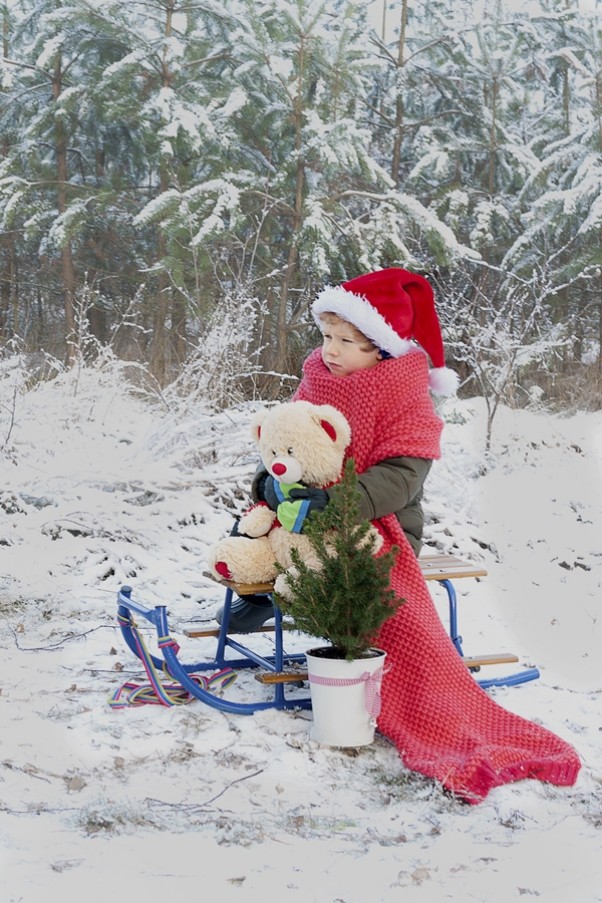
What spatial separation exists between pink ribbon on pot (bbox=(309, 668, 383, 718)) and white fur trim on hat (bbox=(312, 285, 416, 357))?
3.69ft

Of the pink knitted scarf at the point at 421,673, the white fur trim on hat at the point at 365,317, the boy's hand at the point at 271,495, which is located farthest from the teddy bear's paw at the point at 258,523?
the white fur trim on hat at the point at 365,317

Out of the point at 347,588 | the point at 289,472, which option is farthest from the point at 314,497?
the point at 347,588

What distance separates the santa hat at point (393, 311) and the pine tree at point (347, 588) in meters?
0.64

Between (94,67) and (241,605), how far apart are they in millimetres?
8647

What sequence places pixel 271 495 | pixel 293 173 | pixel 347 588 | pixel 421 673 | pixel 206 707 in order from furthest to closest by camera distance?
pixel 293 173 < pixel 271 495 < pixel 206 707 < pixel 421 673 < pixel 347 588

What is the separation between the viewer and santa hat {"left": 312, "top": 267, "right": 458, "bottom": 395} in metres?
3.47

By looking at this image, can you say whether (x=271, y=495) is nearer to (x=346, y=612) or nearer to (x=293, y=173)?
(x=346, y=612)

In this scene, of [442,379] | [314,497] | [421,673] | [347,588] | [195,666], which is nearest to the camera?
[347,588]

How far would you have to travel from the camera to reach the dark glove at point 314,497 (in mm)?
3301

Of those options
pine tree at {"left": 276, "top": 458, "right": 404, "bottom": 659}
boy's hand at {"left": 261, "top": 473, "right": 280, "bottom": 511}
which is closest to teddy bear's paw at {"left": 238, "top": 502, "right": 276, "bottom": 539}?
boy's hand at {"left": 261, "top": 473, "right": 280, "bottom": 511}

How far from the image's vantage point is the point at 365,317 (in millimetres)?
3453

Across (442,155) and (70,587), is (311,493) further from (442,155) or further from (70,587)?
(442,155)

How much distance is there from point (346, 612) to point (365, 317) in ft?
3.42

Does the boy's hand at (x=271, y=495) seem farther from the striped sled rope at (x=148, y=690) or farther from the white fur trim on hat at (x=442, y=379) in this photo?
the white fur trim on hat at (x=442, y=379)
